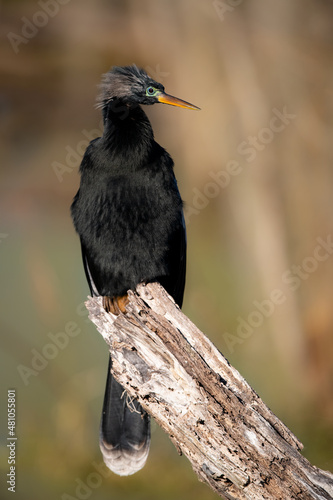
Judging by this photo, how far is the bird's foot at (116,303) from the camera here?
3.61 meters

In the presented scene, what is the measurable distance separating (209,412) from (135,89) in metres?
2.06

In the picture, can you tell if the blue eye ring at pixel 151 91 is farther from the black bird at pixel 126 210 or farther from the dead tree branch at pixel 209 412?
the dead tree branch at pixel 209 412

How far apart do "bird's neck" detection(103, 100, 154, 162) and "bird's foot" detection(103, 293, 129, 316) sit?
2.91 feet

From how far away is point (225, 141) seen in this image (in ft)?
21.6

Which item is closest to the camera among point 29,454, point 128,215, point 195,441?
point 195,441

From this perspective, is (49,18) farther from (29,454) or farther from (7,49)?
(29,454)

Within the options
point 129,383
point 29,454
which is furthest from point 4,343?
point 129,383

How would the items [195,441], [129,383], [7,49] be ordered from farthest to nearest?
[7,49], [129,383], [195,441]

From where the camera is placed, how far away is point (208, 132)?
6602 mm

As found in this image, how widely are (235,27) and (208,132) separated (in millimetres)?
1356

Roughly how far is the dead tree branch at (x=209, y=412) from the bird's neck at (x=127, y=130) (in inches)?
41.6

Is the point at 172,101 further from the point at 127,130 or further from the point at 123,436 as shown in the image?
the point at 123,436

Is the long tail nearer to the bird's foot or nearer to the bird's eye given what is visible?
the bird's foot

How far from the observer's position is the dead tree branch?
7.73ft
